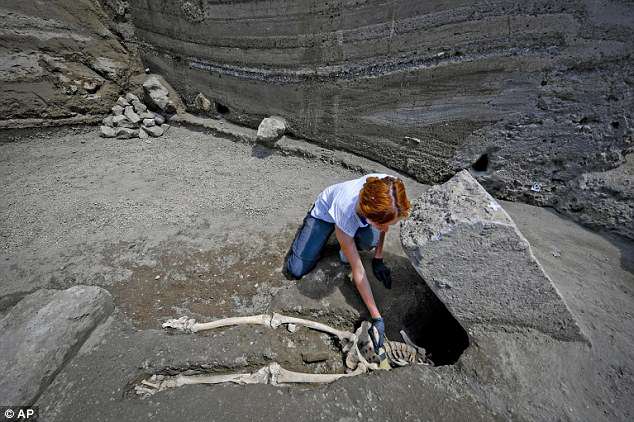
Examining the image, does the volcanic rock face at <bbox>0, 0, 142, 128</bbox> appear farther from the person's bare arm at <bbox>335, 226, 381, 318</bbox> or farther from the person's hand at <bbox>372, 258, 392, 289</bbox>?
the person's hand at <bbox>372, 258, 392, 289</bbox>

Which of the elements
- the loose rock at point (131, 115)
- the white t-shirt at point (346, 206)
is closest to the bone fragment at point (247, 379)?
the white t-shirt at point (346, 206)

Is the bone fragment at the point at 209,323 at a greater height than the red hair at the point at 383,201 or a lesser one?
lesser

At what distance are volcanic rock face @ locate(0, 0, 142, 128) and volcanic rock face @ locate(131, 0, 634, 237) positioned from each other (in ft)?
2.55

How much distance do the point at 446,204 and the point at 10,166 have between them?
4778 mm

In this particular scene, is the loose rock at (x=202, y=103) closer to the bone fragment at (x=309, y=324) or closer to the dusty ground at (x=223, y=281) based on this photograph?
the dusty ground at (x=223, y=281)

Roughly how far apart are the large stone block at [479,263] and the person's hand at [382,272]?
0.51 metres

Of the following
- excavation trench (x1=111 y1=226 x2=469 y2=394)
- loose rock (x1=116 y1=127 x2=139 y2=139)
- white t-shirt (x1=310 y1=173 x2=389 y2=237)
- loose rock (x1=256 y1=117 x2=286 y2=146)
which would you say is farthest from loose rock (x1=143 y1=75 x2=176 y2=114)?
white t-shirt (x1=310 y1=173 x2=389 y2=237)

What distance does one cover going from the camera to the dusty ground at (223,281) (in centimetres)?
174

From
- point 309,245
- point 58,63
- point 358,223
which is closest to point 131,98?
point 58,63

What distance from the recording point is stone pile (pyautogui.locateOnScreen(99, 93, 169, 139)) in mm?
4453

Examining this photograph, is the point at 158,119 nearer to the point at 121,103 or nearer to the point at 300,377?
the point at 121,103

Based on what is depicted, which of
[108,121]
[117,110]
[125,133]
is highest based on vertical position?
[117,110]

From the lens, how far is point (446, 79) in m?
3.06

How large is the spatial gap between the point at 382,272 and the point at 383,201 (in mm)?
877
